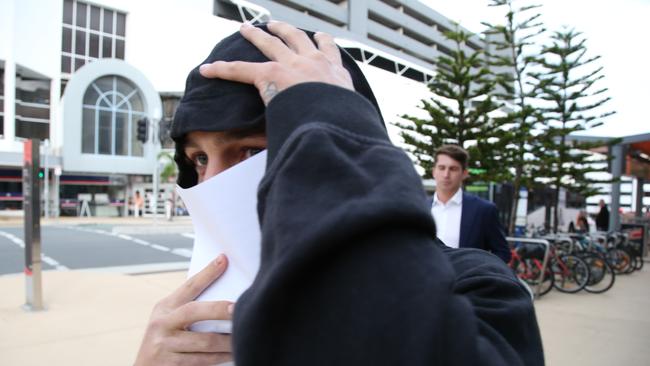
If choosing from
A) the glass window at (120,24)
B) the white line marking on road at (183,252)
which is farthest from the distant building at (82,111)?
the white line marking on road at (183,252)

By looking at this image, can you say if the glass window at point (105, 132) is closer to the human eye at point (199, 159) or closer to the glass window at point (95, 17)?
the glass window at point (95, 17)

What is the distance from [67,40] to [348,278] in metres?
26.5

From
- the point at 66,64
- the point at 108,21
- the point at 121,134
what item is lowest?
the point at 121,134

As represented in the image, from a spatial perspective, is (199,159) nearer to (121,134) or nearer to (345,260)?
(345,260)

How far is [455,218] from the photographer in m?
4.16

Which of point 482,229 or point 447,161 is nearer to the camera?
point 482,229

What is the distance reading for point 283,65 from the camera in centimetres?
65

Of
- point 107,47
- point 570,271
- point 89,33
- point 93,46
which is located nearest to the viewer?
point 570,271

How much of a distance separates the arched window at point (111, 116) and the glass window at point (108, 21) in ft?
12.5

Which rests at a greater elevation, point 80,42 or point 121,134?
point 80,42

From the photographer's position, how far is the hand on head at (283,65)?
24.8 inches

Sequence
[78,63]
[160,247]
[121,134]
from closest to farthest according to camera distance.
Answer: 1. [160,247]
2. [78,63]
3. [121,134]

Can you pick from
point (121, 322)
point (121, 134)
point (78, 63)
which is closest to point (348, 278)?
point (121, 322)

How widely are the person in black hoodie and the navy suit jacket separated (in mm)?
3332
